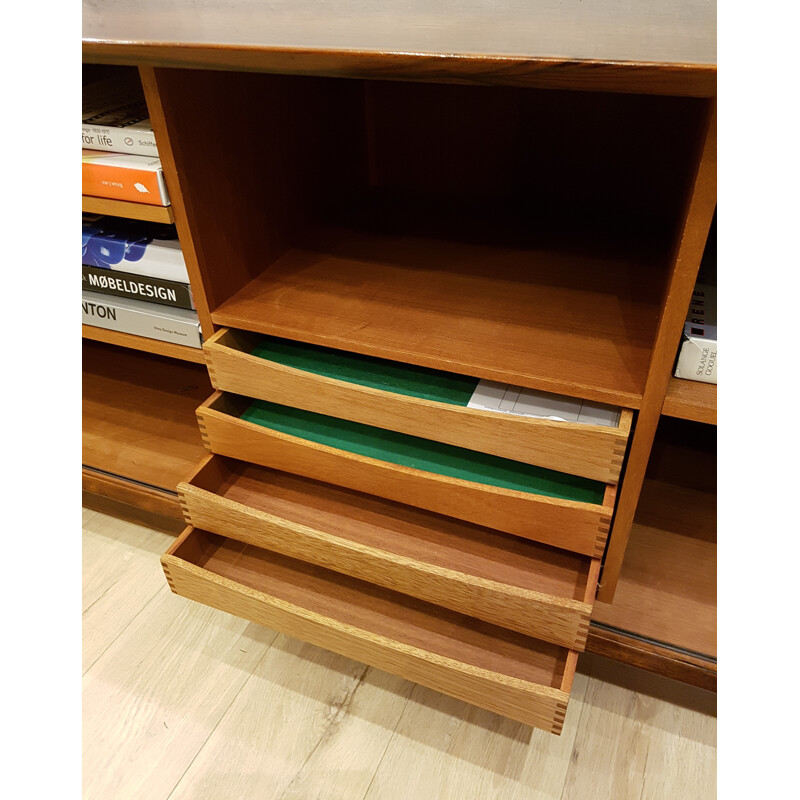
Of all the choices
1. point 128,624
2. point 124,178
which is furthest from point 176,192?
point 128,624

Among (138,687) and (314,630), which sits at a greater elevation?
(314,630)

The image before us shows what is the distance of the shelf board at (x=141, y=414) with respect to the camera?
894 mm

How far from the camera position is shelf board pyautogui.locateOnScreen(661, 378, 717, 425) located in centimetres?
52

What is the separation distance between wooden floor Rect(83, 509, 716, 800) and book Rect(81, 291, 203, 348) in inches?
16.0

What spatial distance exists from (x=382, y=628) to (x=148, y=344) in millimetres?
422

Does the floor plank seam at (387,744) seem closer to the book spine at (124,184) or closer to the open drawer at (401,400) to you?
the open drawer at (401,400)

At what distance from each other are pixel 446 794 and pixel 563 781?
0.43ft

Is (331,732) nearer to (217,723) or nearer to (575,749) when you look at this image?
(217,723)

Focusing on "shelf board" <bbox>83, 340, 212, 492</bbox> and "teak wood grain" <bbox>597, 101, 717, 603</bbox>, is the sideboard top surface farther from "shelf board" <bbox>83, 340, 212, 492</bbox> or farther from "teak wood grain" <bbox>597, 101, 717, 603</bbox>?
"shelf board" <bbox>83, 340, 212, 492</bbox>

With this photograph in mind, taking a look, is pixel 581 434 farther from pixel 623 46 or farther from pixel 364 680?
pixel 364 680

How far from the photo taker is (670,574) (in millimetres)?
746

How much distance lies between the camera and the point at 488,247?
771 mm

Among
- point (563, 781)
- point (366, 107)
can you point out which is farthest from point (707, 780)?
point (366, 107)

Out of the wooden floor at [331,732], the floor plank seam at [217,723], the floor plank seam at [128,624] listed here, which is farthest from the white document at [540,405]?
the floor plank seam at [128,624]
